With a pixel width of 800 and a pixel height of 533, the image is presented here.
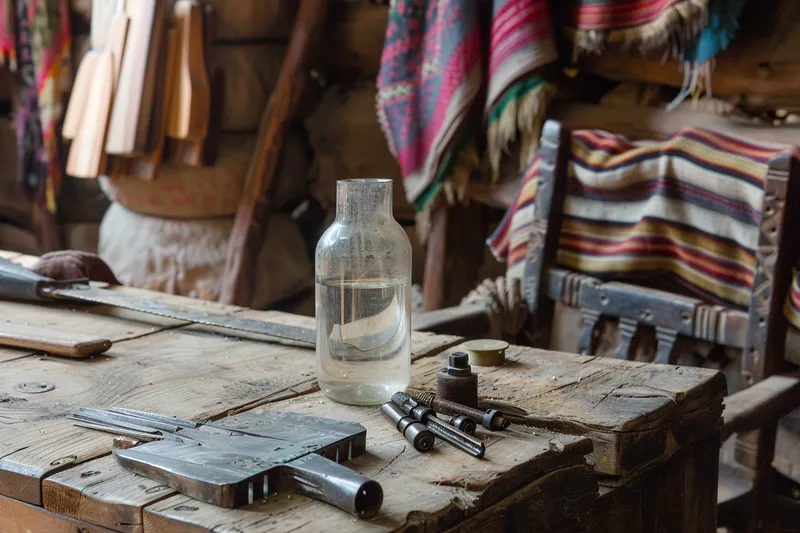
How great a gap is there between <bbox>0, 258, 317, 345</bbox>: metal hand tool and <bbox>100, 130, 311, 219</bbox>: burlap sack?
162 centimetres

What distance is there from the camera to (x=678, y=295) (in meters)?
1.92

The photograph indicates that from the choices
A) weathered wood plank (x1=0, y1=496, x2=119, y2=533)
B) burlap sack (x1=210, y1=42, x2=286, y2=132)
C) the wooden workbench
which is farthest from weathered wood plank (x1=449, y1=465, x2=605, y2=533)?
burlap sack (x1=210, y1=42, x2=286, y2=132)

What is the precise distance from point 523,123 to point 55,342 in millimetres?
1621

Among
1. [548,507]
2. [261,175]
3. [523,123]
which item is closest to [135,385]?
[548,507]

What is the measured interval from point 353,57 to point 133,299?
2.01 meters

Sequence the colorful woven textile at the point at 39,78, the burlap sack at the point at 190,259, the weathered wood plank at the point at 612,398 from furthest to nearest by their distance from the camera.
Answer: the colorful woven textile at the point at 39,78 → the burlap sack at the point at 190,259 → the weathered wood plank at the point at 612,398

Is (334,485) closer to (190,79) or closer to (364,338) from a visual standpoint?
(364,338)

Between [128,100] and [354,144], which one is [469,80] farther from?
[128,100]

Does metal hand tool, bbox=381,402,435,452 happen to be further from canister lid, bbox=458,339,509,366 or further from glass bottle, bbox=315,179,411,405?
canister lid, bbox=458,339,509,366

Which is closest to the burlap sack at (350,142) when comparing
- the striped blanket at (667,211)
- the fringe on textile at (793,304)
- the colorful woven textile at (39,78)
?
the colorful woven textile at (39,78)

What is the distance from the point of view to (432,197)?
296 centimetres

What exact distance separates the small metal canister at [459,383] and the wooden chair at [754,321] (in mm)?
601

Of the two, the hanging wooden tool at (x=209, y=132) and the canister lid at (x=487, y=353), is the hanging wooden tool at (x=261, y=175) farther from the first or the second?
the canister lid at (x=487, y=353)

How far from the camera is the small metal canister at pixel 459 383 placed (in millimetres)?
1188
